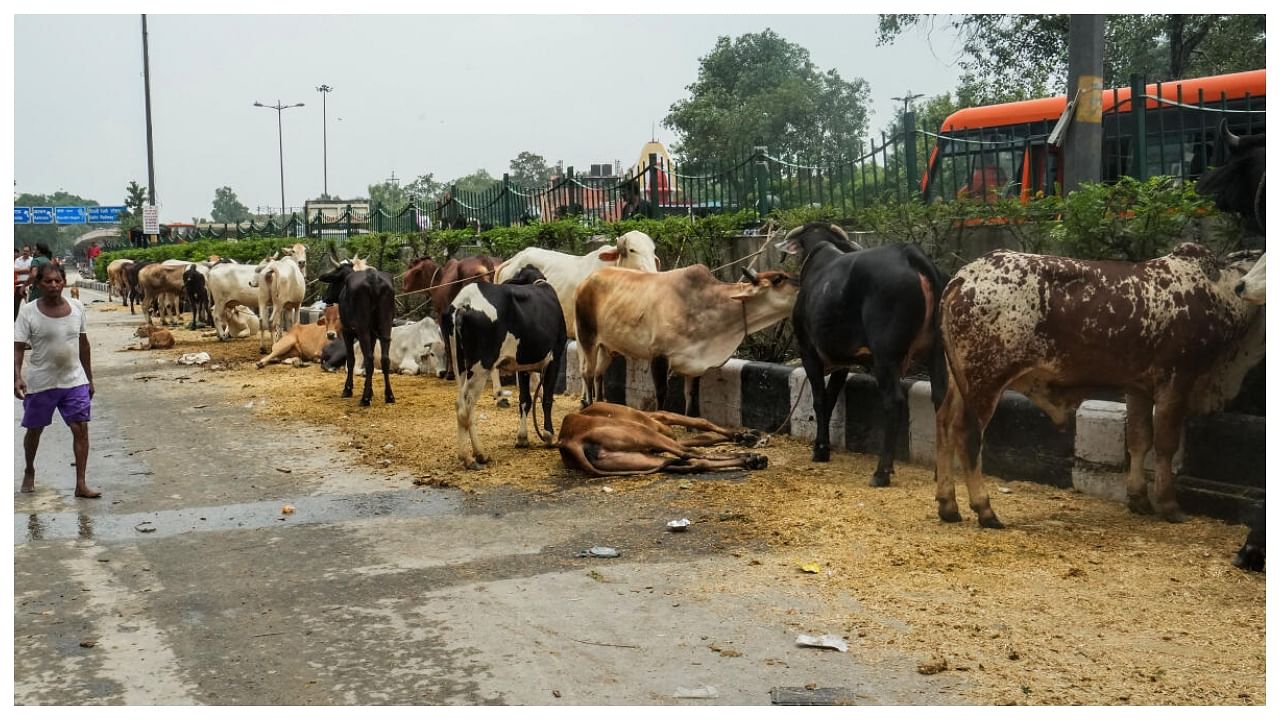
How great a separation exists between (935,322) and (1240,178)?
6.79ft

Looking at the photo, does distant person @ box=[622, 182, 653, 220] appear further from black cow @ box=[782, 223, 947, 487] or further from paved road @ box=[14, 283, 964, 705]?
paved road @ box=[14, 283, 964, 705]

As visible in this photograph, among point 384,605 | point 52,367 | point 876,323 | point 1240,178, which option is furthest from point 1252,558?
point 52,367

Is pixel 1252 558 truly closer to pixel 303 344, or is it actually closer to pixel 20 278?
pixel 303 344

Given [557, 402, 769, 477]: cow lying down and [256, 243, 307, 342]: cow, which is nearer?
[557, 402, 769, 477]: cow lying down

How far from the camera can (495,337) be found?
9.52m

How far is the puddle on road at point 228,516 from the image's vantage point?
7.53 meters

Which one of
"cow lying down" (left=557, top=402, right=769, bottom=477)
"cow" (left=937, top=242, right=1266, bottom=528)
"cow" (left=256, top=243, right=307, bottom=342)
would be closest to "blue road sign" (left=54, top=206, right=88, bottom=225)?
"cow" (left=256, top=243, right=307, bottom=342)

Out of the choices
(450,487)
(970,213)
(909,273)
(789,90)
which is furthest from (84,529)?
(789,90)

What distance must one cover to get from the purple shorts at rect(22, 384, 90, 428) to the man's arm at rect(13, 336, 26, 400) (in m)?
0.05

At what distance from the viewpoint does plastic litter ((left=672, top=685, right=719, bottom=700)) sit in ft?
14.9

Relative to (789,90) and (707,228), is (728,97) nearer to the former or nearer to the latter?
(789,90)

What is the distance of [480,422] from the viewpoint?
38.4 feet

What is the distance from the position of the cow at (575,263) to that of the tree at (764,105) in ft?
129

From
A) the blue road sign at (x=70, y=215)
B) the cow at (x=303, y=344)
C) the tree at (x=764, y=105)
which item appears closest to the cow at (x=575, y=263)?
the cow at (x=303, y=344)
